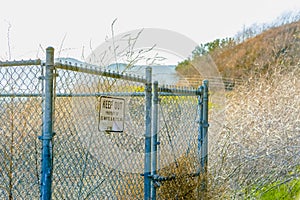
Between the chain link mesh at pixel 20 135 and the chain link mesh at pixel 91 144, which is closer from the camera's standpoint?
the chain link mesh at pixel 91 144

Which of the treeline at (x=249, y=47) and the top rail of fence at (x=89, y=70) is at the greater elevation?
the treeline at (x=249, y=47)

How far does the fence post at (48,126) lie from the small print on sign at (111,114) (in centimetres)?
63

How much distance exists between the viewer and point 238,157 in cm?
562

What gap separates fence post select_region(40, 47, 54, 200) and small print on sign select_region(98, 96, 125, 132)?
0.63 metres

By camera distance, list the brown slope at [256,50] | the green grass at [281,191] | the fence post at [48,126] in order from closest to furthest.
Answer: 1. the fence post at [48,126]
2. the green grass at [281,191]
3. the brown slope at [256,50]

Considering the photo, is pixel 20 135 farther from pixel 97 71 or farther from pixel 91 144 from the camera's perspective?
pixel 97 71

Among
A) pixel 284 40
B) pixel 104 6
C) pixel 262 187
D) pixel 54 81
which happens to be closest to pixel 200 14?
pixel 104 6

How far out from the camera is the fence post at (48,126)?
2449mm

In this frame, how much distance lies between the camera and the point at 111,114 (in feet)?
10.4

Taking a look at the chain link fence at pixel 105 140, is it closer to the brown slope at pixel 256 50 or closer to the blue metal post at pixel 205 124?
the blue metal post at pixel 205 124

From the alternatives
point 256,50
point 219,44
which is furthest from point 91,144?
point 219,44

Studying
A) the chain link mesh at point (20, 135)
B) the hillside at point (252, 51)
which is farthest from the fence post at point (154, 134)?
the hillside at point (252, 51)

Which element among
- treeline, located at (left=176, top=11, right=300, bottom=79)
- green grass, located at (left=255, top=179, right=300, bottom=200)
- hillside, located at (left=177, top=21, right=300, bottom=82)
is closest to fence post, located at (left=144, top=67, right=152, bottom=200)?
green grass, located at (left=255, top=179, right=300, bottom=200)

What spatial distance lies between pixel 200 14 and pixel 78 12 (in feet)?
10.0
